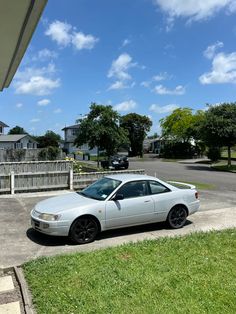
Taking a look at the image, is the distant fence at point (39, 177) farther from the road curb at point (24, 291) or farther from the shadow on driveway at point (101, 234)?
the road curb at point (24, 291)

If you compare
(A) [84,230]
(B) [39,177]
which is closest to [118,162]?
(B) [39,177]

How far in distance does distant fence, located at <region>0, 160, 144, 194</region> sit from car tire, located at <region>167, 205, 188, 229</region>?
21.3ft

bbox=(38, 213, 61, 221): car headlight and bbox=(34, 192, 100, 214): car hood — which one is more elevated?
bbox=(34, 192, 100, 214): car hood

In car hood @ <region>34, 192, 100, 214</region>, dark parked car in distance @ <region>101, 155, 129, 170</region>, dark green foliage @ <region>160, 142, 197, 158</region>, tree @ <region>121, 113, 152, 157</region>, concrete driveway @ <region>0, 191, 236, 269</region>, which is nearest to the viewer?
concrete driveway @ <region>0, 191, 236, 269</region>

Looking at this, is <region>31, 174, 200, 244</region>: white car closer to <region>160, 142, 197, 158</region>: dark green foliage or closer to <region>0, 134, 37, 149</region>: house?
<region>0, 134, 37, 149</region>: house

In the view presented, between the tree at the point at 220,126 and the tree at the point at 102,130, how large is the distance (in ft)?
37.0

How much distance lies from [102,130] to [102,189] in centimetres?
1363

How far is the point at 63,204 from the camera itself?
29.5 ft

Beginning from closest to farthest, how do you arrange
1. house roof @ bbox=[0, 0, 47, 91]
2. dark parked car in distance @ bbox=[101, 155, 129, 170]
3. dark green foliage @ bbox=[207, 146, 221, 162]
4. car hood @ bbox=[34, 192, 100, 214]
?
house roof @ bbox=[0, 0, 47, 91], car hood @ bbox=[34, 192, 100, 214], dark parked car in distance @ bbox=[101, 155, 129, 170], dark green foliage @ bbox=[207, 146, 221, 162]

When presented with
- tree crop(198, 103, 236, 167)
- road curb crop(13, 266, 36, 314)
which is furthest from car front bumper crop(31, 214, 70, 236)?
tree crop(198, 103, 236, 167)

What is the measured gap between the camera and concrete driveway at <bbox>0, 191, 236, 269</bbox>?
26.2ft

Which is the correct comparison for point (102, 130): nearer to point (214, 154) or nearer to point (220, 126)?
point (220, 126)

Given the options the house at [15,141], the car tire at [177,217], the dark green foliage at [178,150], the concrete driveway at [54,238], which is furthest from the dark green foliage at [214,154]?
the car tire at [177,217]

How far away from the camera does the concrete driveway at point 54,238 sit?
26.2 ft
